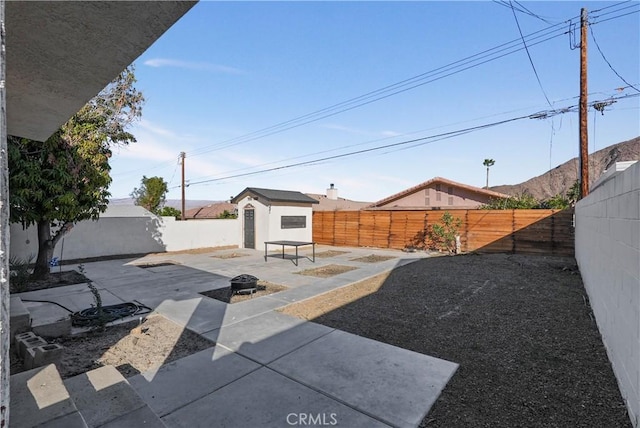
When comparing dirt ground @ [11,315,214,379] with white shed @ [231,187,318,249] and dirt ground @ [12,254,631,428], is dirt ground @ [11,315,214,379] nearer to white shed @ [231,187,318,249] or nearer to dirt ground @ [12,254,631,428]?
dirt ground @ [12,254,631,428]

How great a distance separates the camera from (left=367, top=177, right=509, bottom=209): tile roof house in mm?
22781

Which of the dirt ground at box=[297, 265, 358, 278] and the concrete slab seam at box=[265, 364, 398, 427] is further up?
the dirt ground at box=[297, 265, 358, 278]

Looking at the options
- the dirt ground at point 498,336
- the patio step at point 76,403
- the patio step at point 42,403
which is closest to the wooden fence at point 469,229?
the dirt ground at point 498,336

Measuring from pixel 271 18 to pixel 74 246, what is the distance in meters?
11.6

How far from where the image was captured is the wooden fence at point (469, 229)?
1233cm

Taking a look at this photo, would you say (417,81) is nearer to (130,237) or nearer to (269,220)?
(269,220)

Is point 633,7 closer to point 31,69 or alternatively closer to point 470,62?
point 470,62

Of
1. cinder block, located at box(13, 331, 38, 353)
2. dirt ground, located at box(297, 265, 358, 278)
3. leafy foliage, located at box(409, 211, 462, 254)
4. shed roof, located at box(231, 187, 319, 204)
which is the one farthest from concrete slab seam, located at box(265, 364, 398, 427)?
shed roof, located at box(231, 187, 319, 204)

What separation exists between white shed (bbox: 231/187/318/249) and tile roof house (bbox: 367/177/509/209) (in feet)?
34.5

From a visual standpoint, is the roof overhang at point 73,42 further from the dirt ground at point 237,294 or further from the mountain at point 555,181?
the mountain at point 555,181

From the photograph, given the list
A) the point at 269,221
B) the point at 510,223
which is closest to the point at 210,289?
the point at 269,221

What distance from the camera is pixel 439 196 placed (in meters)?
25.2

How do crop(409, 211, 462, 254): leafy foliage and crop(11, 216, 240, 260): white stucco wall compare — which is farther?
crop(409, 211, 462, 254): leafy foliage

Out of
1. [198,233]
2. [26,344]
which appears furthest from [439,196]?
[26,344]
